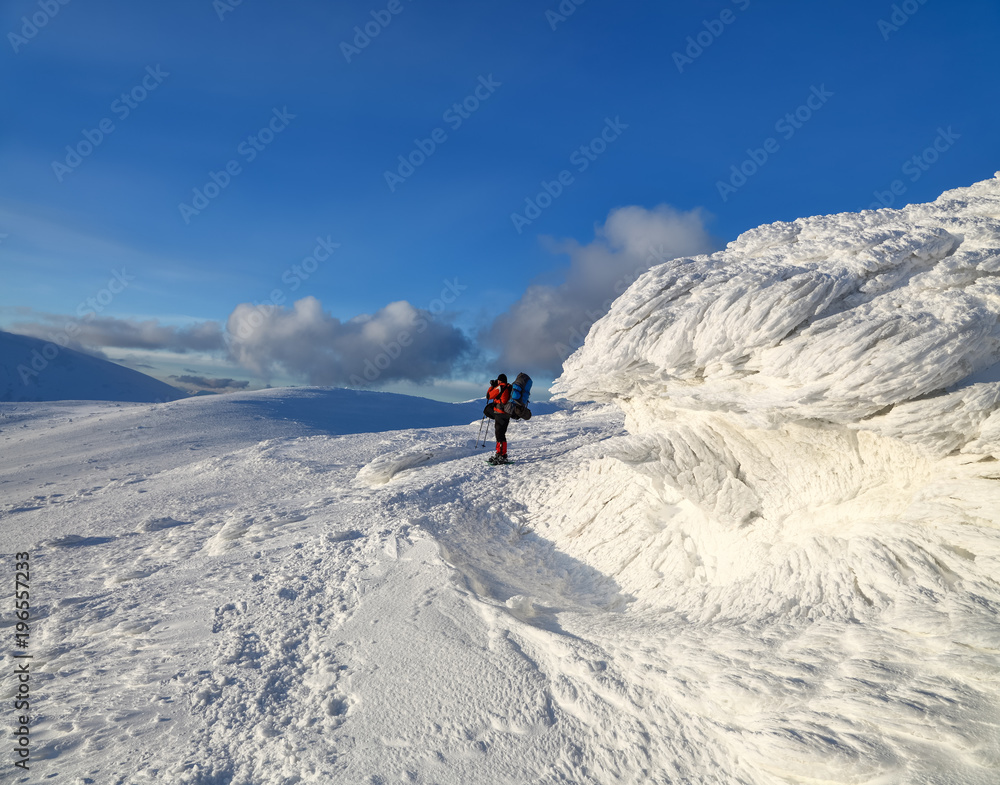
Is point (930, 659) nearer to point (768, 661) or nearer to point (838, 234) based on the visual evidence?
point (768, 661)

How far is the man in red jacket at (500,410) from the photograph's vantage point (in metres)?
11.2

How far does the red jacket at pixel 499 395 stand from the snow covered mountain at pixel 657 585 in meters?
2.53

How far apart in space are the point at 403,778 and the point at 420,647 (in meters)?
1.38

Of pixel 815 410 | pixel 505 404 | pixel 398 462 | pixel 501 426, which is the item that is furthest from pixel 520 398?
pixel 815 410

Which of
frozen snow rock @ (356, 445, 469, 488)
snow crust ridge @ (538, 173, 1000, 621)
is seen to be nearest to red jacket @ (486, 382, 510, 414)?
frozen snow rock @ (356, 445, 469, 488)

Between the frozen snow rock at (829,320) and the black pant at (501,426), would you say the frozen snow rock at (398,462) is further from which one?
the frozen snow rock at (829,320)

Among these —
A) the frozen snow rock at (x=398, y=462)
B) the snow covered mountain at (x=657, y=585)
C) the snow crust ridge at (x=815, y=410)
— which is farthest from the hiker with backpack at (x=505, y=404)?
the snow crust ridge at (x=815, y=410)

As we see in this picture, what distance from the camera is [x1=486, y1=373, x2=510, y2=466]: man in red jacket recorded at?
1123 cm

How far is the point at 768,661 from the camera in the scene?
3.62 meters

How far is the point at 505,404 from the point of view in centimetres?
1122

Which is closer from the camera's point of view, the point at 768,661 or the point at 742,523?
the point at 768,661

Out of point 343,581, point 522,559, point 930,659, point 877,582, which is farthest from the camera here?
point 522,559

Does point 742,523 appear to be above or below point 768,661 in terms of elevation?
above

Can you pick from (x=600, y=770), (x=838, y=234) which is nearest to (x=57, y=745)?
(x=600, y=770)
